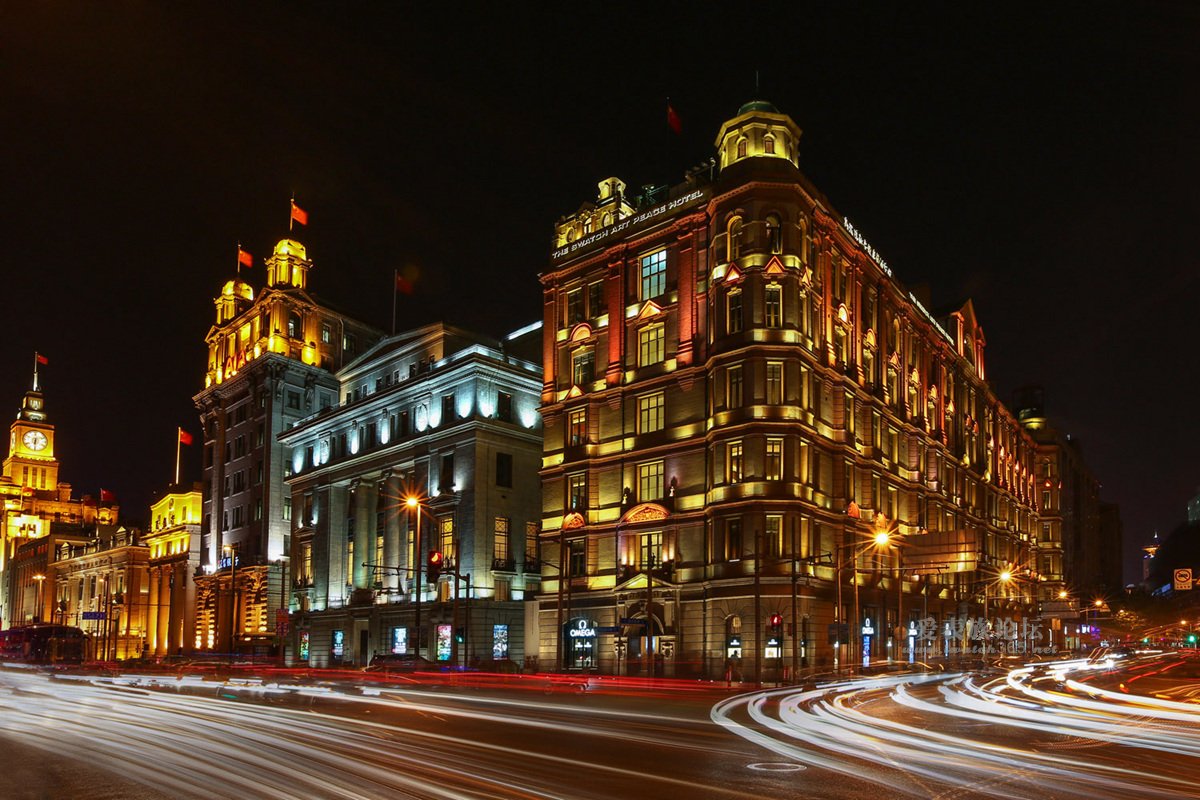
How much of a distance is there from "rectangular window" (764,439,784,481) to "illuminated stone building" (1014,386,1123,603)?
234 feet

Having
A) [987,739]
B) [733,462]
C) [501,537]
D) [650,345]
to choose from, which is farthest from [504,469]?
[987,739]

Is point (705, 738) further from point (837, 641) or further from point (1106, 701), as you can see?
point (837, 641)

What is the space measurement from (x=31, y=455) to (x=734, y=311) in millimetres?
177332

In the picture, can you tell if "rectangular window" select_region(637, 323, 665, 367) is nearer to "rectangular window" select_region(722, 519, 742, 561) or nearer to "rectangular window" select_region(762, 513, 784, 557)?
"rectangular window" select_region(722, 519, 742, 561)

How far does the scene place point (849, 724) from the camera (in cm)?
2475

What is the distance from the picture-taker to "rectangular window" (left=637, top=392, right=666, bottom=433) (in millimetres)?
63688

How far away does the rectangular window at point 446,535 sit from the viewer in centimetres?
7225

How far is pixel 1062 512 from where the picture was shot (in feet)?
488

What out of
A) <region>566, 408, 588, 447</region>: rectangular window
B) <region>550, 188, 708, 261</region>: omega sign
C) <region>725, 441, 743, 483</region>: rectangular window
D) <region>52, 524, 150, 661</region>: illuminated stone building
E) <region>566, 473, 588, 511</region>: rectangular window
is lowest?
<region>52, 524, 150, 661</region>: illuminated stone building

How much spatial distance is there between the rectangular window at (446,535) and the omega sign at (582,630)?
38.5 ft

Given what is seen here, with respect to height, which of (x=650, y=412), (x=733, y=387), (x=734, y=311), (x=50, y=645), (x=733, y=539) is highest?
(x=734, y=311)

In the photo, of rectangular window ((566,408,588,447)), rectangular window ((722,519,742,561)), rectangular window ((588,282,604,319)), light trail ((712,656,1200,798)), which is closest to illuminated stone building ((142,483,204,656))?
rectangular window ((566,408,588,447))

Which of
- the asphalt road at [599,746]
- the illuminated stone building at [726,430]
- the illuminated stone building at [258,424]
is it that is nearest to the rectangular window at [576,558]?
the illuminated stone building at [726,430]

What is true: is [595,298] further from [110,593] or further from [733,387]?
[110,593]
